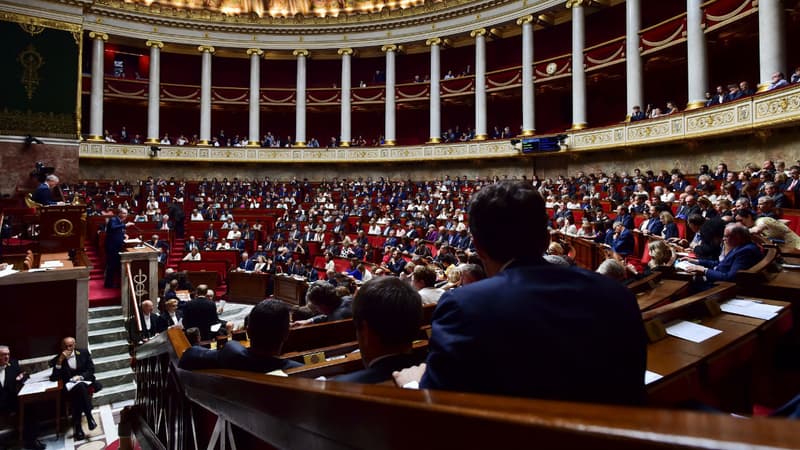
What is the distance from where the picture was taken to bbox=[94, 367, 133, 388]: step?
7.35 meters

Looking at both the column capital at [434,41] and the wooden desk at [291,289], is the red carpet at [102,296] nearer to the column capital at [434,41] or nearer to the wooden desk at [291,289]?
the wooden desk at [291,289]

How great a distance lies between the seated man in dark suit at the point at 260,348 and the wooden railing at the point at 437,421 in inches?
12.5

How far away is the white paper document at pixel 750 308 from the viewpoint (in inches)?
116

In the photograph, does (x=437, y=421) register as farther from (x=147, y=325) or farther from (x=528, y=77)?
(x=528, y=77)

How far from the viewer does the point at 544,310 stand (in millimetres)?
1110

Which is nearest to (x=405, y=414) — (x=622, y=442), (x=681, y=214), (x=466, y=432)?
(x=466, y=432)

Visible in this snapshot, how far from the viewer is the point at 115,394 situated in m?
7.21

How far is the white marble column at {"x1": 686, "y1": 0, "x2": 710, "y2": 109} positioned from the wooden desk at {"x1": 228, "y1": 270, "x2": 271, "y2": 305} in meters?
14.7

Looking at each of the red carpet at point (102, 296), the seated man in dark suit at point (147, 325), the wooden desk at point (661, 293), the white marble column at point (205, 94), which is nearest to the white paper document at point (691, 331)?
the wooden desk at point (661, 293)

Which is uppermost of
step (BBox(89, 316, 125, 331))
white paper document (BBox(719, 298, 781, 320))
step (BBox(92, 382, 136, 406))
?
white paper document (BBox(719, 298, 781, 320))

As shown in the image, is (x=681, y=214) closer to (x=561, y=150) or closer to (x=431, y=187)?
(x=561, y=150)

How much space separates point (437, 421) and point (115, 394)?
8280 mm

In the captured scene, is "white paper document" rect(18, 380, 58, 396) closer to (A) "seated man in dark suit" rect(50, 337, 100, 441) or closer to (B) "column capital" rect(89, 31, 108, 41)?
(A) "seated man in dark suit" rect(50, 337, 100, 441)

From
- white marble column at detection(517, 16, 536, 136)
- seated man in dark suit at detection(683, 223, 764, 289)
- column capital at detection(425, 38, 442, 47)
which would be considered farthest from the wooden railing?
column capital at detection(425, 38, 442, 47)
